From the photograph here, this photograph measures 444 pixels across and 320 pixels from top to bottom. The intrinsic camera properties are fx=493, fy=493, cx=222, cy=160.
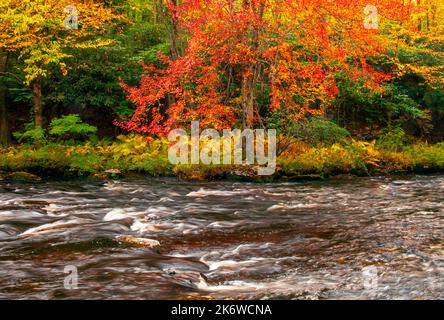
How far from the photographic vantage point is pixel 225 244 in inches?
281

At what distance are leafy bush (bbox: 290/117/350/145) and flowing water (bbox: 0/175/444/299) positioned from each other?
3.61 m

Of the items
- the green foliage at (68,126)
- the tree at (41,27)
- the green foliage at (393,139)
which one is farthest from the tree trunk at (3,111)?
the green foliage at (393,139)

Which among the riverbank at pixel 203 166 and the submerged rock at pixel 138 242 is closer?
the submerged rock at pixel 138 242

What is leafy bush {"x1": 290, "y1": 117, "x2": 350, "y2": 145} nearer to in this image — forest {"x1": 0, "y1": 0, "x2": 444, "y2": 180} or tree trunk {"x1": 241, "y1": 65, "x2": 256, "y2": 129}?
forest {"x1": 0, "y1": 0, "x2": 444, "y2": 180}

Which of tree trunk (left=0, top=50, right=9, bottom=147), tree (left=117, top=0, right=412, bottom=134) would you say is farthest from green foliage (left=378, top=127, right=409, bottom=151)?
tree trunk (left=0, top=50, right=9, bottom=147)

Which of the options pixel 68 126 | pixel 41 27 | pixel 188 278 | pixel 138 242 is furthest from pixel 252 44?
pixel 188 278

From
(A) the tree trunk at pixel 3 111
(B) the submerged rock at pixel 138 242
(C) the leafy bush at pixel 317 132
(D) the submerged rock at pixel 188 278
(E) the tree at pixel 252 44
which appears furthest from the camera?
(A) the tree trunk at pixel 3 111

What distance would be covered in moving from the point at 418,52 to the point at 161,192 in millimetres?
14904

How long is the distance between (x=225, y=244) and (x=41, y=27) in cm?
1185

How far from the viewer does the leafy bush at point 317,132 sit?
1536 cm

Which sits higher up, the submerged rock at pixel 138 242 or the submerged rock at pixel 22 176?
the submerged rock at pixel 22 176

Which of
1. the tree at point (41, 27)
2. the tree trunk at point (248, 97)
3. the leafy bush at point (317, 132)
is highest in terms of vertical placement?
the tree at point (41, 27)

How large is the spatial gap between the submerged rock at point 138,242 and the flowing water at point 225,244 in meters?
0.13

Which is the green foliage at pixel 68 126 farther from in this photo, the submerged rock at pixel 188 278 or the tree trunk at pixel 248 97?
the submerged rock at pixel 188 278
